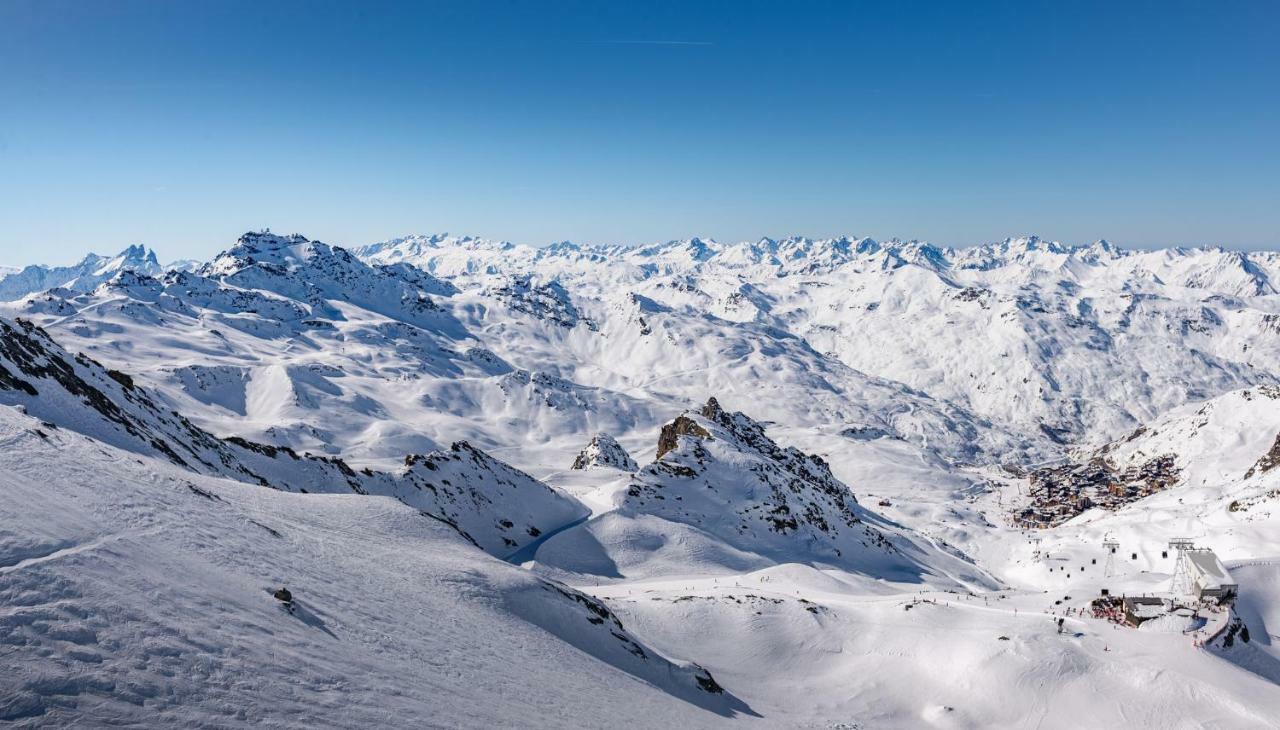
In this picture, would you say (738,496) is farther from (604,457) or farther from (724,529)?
(604,457)

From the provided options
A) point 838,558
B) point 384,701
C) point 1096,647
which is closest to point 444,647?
point 384,701

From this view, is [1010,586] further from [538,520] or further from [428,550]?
[428,550]

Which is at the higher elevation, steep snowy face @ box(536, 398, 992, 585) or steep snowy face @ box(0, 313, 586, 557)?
steep snowy face @ box(0, 313, 586, 557)

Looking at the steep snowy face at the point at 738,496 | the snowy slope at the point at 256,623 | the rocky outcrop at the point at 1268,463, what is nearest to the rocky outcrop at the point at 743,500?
the steep snowy face at the point at 738,496

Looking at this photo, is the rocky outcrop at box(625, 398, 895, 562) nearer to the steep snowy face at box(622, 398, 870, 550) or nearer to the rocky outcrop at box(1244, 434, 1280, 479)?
the steep snowy face at box(622, 398, 870, 550)

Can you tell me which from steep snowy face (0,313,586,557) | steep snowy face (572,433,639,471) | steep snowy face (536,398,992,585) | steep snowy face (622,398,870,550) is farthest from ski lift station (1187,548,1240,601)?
steep snowy face (572,433,639,471)

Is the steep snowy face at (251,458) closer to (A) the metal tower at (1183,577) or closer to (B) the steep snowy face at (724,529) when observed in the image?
(B) the steep snowy face at (724,529)

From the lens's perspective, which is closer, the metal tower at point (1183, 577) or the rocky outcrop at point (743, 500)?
the metal tower at point (1183, 577)

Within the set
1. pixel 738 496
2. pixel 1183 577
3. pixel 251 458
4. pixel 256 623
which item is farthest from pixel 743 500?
pixel 256 623
